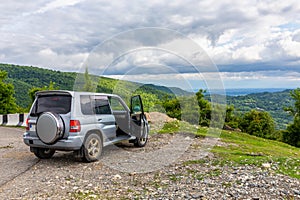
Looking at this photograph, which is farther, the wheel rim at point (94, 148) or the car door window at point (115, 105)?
the car door window at point (115, 105)

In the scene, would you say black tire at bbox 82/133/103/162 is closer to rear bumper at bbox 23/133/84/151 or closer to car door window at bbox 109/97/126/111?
rear bumper at bbox 23/133/84/151

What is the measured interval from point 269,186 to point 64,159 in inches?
233

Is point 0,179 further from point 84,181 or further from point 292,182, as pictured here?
point 292,182

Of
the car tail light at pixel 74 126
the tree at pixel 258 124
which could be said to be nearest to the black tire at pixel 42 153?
the car tail light at pixel 74 126

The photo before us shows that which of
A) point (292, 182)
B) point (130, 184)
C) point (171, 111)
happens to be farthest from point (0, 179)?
point (171, 111)

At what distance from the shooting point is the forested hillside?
173ft

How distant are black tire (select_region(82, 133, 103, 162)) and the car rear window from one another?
1052 mm

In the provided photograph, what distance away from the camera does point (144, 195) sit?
573cm

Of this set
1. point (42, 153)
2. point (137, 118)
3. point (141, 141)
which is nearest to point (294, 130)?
point (141, 141)

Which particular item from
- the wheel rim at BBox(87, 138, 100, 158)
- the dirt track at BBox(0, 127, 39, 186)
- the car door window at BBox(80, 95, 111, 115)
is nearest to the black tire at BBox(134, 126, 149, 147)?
the car door window at BBox(80, 95, 111, 115)

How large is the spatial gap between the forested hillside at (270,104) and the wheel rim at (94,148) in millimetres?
40832

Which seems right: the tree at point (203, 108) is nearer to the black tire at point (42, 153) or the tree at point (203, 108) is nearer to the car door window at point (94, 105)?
the car door window at point (94, 105)

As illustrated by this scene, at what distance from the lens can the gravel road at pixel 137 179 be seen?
5.77 metres

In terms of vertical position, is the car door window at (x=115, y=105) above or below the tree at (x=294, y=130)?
above
